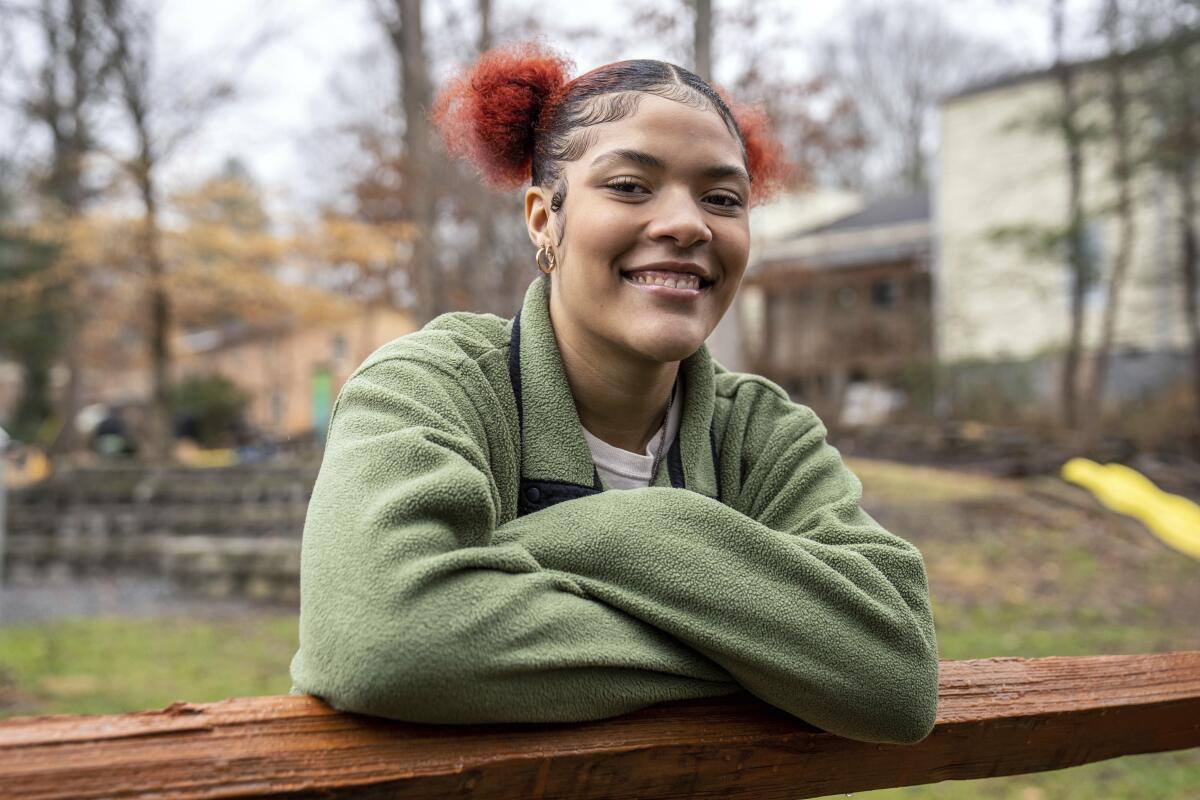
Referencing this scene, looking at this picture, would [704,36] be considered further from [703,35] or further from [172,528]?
[172,528]

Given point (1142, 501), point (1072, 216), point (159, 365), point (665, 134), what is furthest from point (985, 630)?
point (159, 365)

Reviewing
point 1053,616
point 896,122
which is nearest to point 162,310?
point 1053,616

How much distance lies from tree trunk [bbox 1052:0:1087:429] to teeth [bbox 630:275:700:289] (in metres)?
13.0

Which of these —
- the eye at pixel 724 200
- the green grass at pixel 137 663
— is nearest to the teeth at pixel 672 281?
the eye at pixel 724 200

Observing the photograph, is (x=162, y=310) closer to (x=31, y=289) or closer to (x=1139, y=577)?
(x=31, y=289)

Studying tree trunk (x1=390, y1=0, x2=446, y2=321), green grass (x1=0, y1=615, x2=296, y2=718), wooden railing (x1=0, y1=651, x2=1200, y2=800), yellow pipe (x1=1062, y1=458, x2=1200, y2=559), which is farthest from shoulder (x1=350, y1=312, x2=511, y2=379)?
yellow pipe (x1=1062, y1=458, x2=1200, y2=559)

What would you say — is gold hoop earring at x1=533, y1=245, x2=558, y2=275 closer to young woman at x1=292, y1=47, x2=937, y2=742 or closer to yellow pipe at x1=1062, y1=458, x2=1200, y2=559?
young woman at x1=292, y1=47, x2=937, y2=742

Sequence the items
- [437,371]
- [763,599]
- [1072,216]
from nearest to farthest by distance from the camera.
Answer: [763,599] < [437,371] < [1072,216]

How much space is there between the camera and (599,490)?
173 cm

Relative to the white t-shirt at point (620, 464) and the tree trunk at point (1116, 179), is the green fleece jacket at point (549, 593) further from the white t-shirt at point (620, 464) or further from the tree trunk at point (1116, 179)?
the tree trunk at point (1116, 179)

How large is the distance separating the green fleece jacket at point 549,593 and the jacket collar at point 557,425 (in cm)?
6

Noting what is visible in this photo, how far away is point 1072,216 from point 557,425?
13.8 m

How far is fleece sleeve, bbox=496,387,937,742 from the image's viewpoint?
4.37 ft

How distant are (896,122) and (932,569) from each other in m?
23.5
